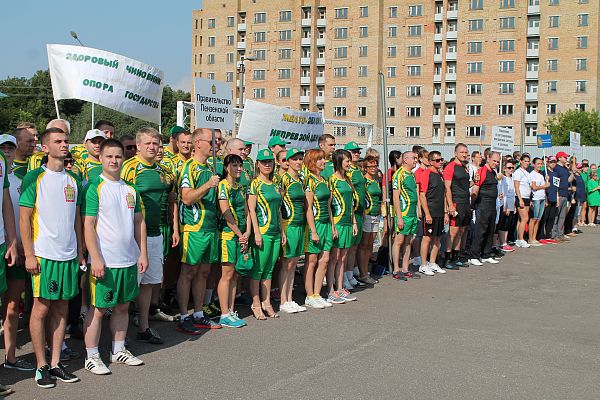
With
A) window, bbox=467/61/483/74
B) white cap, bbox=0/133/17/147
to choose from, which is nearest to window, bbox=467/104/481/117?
window, bbox=467/61/483/74

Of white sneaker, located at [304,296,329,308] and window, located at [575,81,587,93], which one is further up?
window, located at [575,81,587,93]

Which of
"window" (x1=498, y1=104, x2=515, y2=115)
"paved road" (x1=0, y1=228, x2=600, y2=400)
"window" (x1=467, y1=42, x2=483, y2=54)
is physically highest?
"window" (x1=467, y1=42, x2=483, y2=54)

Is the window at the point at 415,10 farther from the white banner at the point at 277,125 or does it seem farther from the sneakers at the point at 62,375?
the sneakers at the point at 62,375

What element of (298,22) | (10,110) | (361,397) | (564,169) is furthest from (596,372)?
(298,22)

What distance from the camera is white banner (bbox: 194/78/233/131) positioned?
26.1 feet

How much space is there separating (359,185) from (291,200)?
76.4 inches

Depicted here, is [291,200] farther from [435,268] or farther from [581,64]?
[581,64]

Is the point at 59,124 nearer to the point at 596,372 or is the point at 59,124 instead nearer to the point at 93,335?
the point at 93,335

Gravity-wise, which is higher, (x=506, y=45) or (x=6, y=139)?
(x=506, y=45)

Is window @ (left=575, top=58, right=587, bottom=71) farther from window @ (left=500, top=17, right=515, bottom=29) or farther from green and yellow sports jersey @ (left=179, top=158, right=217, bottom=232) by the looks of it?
green and yellow sports jersey @ (left=179, top=158, right=217, bottom=232)

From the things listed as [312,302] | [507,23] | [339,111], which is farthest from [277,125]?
[339,111]

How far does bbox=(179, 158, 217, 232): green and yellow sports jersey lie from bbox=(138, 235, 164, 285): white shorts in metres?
0.47

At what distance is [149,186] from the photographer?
23.0 feet

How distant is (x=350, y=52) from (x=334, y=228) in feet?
265
